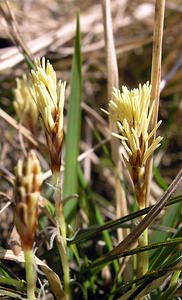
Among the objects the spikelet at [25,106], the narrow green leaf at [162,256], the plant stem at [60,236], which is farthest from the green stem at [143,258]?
the spikelet at [25,106]

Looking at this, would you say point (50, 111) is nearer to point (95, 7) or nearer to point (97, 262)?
point (97, 262)

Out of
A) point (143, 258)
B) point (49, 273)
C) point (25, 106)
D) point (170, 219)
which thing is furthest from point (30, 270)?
point (25, 106)

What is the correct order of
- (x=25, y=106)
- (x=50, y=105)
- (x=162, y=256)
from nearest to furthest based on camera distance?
(x=50, y=105)
(x=162, y=256)
(x=25, y=106)

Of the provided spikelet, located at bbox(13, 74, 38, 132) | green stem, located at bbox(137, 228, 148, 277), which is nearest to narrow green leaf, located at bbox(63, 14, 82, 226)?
spikelet, located at bbox(13, 74, 38, 132)

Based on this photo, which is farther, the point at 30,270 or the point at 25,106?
the point at 25,106

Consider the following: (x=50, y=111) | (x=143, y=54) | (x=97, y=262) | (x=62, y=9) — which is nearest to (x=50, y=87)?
(x=50, y=111)

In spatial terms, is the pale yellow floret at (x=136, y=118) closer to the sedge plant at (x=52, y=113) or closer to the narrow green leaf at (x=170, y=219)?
the sedge plant at (x=52, y=113)

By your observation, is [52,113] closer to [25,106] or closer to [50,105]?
[50,105]
